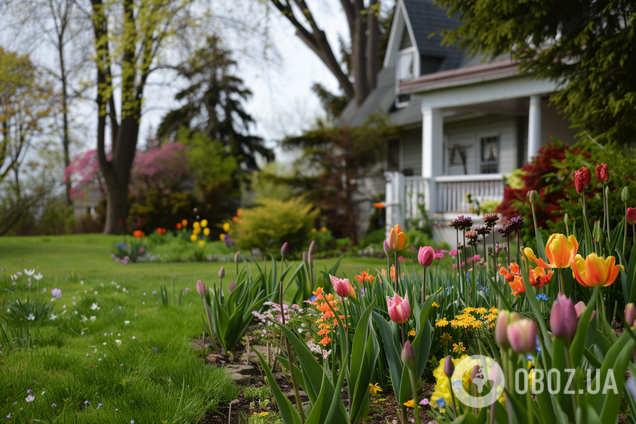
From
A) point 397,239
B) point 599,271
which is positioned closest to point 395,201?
point 397,239

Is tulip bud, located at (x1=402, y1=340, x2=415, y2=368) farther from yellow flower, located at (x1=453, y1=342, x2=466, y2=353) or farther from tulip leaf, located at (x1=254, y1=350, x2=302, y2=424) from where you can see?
yellow flower, located at (x1=453, y1=342, x2=466, y2=353)

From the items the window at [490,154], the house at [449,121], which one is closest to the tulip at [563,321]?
the house at [449,121]

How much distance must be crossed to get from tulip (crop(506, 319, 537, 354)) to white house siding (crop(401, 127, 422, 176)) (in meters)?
15.5

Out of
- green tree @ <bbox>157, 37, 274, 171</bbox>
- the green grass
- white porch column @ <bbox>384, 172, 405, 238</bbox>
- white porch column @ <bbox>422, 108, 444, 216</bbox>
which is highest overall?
green tree @ <bbox>157, 37, 274, 171</bbox>

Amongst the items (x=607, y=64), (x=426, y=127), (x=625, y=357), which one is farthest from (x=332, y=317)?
(x=426, y=127)

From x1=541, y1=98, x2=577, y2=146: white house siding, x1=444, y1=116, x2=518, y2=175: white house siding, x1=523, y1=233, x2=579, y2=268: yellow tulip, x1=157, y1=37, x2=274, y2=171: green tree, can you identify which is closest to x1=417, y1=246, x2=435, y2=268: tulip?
x1=523, y1=233, x2=579, y2=268: yellow tulip

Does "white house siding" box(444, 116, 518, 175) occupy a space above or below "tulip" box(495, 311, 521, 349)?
above

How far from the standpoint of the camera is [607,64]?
198 inches

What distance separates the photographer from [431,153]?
1188 cm

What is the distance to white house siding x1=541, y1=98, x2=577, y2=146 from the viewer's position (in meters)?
12.2

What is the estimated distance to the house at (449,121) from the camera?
1080cm

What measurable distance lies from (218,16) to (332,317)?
14264mm

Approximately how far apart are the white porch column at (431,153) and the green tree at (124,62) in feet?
22.3

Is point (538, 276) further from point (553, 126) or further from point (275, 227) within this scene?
point (553, 126)
